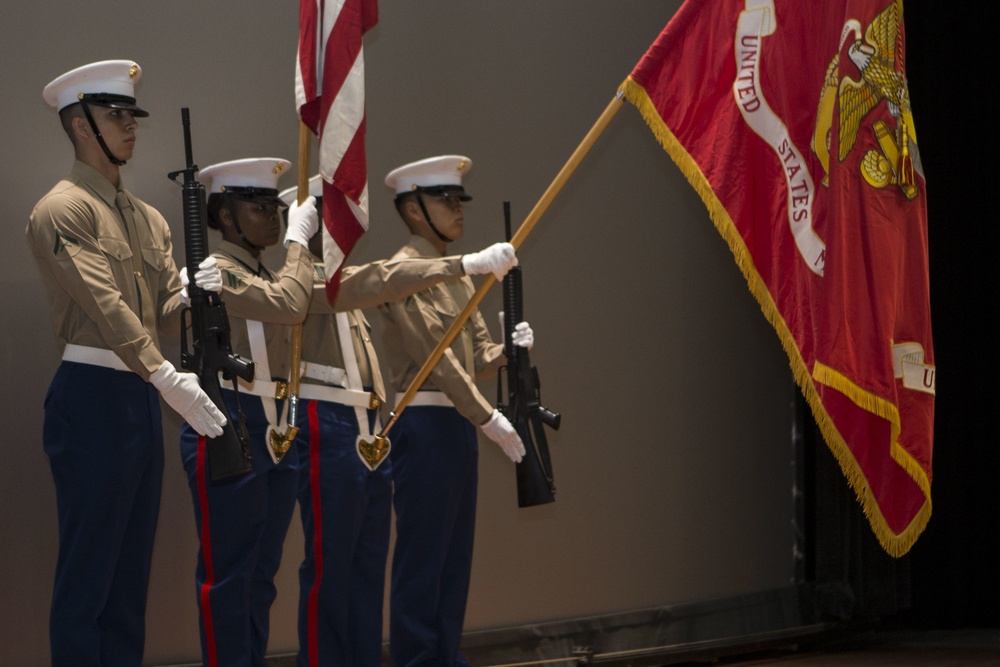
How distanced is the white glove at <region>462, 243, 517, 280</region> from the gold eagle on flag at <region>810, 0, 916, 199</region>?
0.80 metres

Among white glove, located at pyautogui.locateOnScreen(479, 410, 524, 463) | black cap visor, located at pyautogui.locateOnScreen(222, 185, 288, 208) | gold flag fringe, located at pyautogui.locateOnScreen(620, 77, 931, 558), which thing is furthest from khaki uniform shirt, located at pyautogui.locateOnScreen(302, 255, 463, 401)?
gold flag fringe, located at pyautogui.locateOnScreen(620, 77, 931, 558)

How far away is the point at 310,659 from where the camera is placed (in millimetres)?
3240

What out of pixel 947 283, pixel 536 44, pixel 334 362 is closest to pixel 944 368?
pixel 947 283

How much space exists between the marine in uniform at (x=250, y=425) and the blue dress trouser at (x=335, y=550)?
0.10m

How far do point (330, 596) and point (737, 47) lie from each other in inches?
67.5

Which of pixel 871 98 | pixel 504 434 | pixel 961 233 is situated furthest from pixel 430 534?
pixel 961 233

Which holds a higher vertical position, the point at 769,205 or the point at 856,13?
the point at 856,13

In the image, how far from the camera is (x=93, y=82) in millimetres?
2955

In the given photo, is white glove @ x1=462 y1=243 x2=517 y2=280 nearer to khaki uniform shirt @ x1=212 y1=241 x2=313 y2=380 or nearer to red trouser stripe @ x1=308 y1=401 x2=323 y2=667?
khaki uniform shirt @ x1=212 y1=241 x2=313 y2=380

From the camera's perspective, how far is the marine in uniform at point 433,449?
11.7 feet

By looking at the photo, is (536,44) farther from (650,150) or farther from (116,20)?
(116,20)

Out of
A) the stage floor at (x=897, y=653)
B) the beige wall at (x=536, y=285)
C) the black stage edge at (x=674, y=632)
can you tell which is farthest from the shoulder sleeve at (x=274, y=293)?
the stage floor at (x=897, y=653)

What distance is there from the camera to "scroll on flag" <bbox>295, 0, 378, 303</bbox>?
10.1 feet

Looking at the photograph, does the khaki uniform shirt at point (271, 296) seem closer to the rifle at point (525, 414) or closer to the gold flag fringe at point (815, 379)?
the rifle at point (525, 414)
